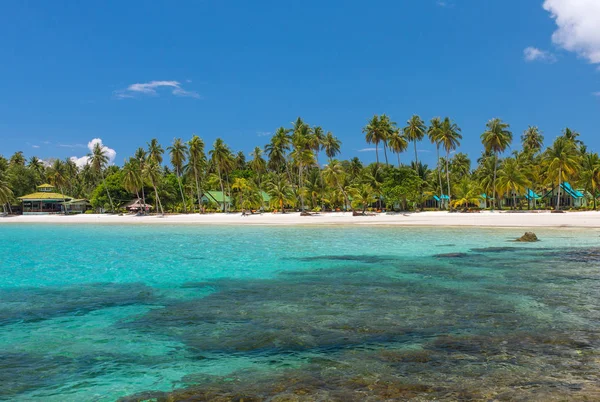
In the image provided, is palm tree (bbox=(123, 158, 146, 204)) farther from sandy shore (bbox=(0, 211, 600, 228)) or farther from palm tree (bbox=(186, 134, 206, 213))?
sandy shore (bbox=(0, 211, 600, 228))

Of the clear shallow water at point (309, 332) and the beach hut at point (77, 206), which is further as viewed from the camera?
the beach hut at point (77, 206)

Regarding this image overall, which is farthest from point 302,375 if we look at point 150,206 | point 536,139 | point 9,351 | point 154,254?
point 536,139

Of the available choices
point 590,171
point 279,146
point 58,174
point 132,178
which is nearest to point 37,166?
point 58,174

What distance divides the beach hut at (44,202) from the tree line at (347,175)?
2791mm

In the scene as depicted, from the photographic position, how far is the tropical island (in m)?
63.2

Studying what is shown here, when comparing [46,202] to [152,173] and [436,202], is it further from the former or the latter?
[436,202]

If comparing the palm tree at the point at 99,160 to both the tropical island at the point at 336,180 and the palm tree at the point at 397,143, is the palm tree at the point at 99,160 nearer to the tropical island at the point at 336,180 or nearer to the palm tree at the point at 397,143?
the tropical island at the point at 336,180

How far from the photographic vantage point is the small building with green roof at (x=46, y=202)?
Answer: 86750 millimetres

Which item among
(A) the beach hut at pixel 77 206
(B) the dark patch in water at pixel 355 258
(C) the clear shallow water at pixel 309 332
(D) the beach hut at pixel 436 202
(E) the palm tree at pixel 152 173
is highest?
(E) the palm tree at pixel 152 173

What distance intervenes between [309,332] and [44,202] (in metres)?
95.8

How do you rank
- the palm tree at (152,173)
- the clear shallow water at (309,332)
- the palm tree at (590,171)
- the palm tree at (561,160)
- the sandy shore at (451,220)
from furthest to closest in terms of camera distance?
the palm tree at (152,173) → the palm tree at (590,171) → the palm tree at (561,160) → the sandy shore at (451,220) → the clear shallow water at (309,332)

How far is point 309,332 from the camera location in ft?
28.7

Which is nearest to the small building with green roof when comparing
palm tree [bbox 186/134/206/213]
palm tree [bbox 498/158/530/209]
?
palm tree [bbox 186/134/206/213]

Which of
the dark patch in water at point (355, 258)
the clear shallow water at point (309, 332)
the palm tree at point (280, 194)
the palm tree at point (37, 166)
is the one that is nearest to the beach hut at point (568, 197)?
the palm tree at point (280, 194)
